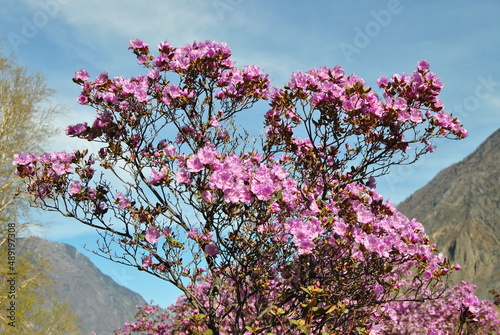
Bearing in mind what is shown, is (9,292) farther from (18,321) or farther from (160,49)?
(160,49)

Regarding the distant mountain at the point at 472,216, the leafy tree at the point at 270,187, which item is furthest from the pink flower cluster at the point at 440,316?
the distant mountain at the point at 472,216

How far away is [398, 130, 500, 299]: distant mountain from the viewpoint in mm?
85438

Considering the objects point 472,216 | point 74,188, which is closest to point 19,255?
point 74,188

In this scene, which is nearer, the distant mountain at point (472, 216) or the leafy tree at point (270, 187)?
the leafy tree at point (270, 187)

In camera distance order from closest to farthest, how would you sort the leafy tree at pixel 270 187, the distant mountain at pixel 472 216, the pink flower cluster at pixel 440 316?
1. the leafy tree at pixel 270 187
2. the pink flower cluster at pixel 440 316
3. the distant mountain at pixel 472 216

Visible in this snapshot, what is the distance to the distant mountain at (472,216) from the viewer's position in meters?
85.4

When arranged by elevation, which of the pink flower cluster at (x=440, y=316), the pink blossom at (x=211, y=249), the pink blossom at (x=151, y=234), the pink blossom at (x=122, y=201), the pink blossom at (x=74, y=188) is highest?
the pink blossom at (x=74, y=188)

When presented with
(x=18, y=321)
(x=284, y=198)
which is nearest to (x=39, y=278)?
(x=18, y=321)

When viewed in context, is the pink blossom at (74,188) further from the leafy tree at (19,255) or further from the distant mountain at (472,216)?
the distant mountain at (472,216)

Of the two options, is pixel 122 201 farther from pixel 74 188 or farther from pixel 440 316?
pixel 440 316

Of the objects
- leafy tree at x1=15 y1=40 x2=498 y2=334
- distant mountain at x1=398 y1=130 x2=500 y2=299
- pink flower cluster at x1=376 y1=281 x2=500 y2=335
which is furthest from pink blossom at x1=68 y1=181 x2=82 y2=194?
distant mountain at x1=398 y1=130 x2=500 y2=299

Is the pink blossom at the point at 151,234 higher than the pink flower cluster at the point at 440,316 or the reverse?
higher

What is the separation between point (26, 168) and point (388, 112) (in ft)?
15.3

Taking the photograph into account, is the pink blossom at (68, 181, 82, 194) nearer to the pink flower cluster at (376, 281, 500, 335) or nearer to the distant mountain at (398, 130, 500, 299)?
the pink flower cluster at (376, 281, 500, 335)
